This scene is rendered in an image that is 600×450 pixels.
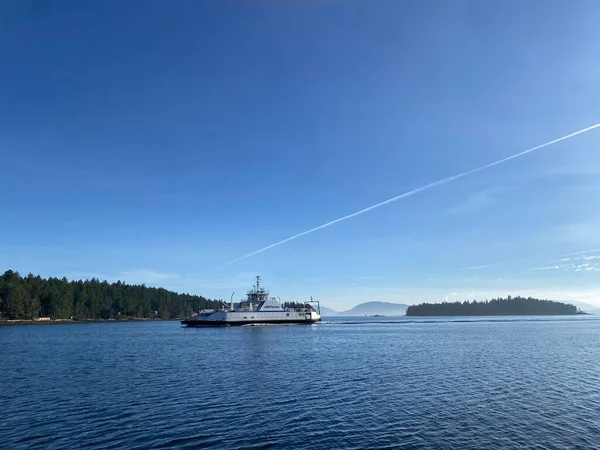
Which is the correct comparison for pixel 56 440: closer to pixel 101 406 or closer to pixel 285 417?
pixel 101 406

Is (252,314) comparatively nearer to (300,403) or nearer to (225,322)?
(225,322)

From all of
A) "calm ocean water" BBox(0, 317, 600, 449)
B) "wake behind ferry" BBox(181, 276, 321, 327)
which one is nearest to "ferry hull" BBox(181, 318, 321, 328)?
"wake behind ferry" BBox(181, 276, 321, 327)

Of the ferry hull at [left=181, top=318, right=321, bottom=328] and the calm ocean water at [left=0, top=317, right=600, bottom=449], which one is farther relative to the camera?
the ferry hull at [left=181, top=318, right=321, bottom=328]

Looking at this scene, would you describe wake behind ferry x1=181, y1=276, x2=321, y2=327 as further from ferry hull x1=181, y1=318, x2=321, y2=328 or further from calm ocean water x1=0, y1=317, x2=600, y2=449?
calm ocean water x1=0, y1=317, x2=600, y2=449

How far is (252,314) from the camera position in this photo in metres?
173

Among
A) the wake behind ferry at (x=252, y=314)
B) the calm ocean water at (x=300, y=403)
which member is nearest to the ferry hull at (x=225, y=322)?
the wake behind ferry at (x=252, y=314)

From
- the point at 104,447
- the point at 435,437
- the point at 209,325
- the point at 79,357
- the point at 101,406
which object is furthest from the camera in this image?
the point at 209,325

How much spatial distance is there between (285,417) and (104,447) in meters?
12.6

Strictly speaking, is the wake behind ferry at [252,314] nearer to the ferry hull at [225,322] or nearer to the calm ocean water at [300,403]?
the ferry hull at [225,322]

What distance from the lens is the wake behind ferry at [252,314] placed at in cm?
17038

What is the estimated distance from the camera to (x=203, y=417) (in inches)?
1247

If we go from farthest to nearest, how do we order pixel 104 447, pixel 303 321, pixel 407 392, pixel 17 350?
pixel 303 321
pixel 17 350
pixel 407 392
pixel 104 447

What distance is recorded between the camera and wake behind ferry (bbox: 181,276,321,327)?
170 metres

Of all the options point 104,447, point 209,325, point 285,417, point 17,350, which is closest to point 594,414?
point 285,417
